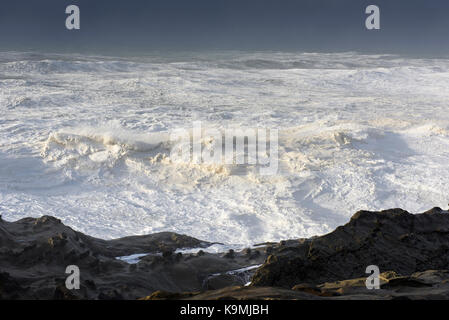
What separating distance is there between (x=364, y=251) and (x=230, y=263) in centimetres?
98

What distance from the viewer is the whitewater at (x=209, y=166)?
7.34m

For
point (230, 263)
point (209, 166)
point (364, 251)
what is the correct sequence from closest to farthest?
point (364, 251) → point (230, 263) → point (209, 166)

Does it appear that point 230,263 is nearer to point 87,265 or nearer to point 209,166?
point 87,265

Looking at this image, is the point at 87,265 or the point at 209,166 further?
the point at 209,166

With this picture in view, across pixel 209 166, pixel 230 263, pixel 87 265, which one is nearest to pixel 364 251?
pixel 230 263

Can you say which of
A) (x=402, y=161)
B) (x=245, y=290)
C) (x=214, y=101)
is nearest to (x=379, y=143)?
(x=402, y=161)

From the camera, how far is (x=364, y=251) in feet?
10.1

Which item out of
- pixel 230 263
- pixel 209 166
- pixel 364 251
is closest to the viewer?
pixel 364 251

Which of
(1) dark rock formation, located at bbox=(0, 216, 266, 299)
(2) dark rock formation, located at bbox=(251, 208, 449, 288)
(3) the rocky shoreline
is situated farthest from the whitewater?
(2) dark rock formation, located at bbox=(251, 208, 449, 288)

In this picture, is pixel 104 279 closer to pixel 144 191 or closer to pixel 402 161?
pixel 144 191

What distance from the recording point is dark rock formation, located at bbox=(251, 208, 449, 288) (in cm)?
287

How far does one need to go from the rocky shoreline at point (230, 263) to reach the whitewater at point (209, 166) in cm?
153

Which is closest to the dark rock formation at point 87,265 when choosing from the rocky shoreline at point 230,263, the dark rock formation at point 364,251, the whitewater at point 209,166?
the rocky shoreline at point 230,263
